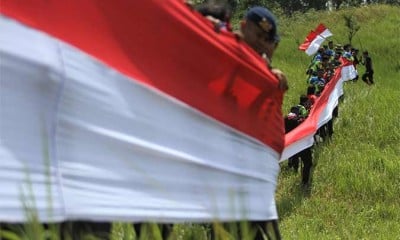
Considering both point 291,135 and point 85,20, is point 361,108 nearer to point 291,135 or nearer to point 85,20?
point 291,135

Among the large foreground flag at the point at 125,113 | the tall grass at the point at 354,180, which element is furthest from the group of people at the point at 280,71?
the tall grass at the point at 354,180

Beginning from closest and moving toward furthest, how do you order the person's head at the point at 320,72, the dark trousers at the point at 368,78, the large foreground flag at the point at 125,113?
the large foreground flag at the point at 125,113, the person's head at the point at 320,72, the dark trousers at the point at 368,78

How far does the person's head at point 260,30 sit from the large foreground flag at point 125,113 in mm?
109

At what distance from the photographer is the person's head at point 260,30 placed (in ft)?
11.8

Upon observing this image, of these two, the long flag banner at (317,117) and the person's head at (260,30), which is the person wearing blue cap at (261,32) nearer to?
the person's head at (260,30)

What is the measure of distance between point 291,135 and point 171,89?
4.07 m

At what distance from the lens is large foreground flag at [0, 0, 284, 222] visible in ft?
8.59

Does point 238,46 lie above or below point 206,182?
above

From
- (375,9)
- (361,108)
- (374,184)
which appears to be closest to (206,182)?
(374,184)

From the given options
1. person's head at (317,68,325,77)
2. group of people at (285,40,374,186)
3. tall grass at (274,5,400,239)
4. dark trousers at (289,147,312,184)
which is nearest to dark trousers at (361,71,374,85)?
group of people at (285,40,374,186)

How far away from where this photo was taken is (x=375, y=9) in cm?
3247

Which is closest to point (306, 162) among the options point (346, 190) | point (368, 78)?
point (346, 190)

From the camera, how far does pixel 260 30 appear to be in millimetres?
3662

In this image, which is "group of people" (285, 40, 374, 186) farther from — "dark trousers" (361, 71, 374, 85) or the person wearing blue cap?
the person wearing blue cap
